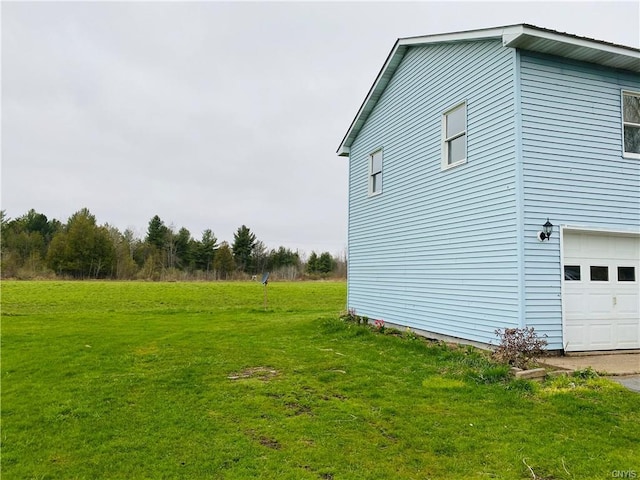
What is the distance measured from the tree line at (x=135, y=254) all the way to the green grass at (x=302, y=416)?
145ft

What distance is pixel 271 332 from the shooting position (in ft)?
40.2

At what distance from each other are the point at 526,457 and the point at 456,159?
652 cm

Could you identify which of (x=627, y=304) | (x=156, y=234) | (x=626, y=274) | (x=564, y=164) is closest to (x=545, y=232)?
(x=564, y=164)

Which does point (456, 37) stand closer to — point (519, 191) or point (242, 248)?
point (519, 191)

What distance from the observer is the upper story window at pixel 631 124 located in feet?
26.2

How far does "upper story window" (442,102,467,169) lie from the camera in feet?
28.7

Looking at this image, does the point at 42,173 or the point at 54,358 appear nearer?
the point at 54,358

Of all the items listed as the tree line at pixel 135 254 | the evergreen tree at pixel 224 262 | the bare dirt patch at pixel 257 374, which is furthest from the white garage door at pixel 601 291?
the evergreen tree at pixel 224 262

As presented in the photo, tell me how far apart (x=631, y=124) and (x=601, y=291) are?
10.8 ft

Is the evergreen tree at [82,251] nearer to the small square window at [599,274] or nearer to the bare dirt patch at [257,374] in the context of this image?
the bare dirt patch at [257,374]

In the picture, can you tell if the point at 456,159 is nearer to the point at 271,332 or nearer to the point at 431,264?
the point at 431,264

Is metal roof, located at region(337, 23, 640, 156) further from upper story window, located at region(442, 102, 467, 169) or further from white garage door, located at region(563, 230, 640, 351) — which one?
Result: white garage door, located at region(563, 230, 640, 351)

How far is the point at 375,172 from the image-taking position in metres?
12.8

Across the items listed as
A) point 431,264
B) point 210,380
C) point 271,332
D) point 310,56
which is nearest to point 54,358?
point 210,380
